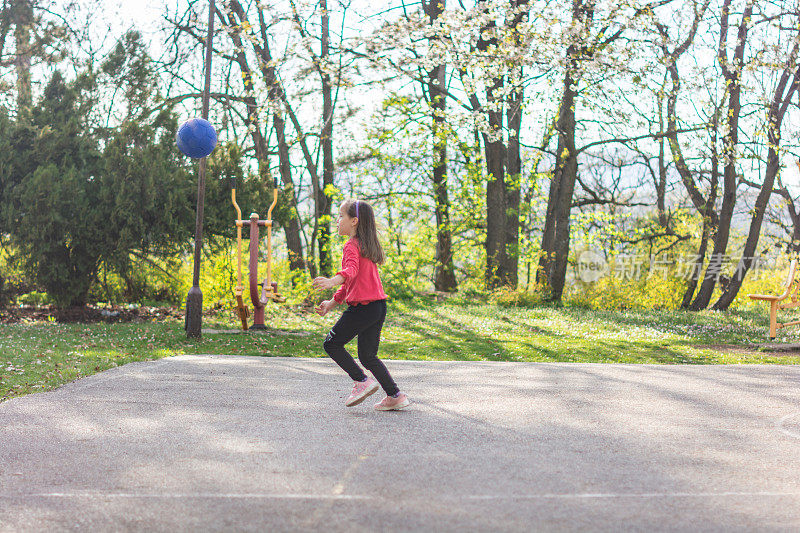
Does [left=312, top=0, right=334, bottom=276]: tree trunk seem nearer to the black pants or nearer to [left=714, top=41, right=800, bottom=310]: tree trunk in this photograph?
[left=714, top=41, right=800, bottom=310]: tree trunk

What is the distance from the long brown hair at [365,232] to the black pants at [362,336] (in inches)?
15.0

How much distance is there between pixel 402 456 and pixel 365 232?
73.5 inches

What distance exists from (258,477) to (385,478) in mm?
712

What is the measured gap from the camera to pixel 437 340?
11859mm

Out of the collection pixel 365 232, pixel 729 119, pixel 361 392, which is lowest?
pixel 361 392

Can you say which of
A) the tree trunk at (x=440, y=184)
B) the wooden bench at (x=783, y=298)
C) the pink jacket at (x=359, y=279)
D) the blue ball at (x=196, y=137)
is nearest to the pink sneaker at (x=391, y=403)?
the pink jacket at (x=359, y=279)

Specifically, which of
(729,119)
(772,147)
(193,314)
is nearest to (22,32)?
(193,314)

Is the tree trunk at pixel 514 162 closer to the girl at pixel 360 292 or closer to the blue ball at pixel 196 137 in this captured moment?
the blue ball at pixel 196 137

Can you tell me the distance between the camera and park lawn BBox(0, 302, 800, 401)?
29.2ft

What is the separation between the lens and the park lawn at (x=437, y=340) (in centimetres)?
891

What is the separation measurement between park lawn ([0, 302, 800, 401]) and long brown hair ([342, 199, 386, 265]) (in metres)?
3.29

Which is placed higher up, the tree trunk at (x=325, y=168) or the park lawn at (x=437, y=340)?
the tree trunk at (x=325, y=168)

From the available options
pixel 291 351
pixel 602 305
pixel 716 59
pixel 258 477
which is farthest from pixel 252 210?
pixel 258 477

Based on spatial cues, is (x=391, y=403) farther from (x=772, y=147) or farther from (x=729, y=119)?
(x=729, y=119)
